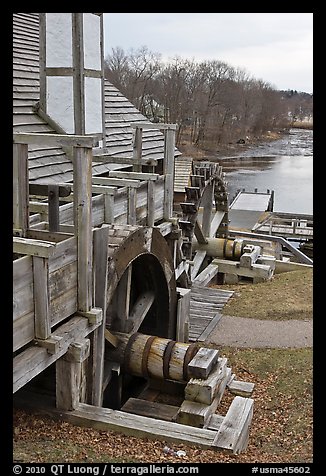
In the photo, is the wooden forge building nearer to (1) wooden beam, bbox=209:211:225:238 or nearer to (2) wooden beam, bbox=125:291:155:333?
(2) wooden beam, bbox=125:291:155:333

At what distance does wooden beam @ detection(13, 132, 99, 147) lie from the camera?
3.91 metres

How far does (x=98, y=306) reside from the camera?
4.98 metres

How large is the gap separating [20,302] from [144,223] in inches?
138

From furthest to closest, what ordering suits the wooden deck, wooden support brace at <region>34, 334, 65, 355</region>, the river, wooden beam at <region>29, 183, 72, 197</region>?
the river < the wooden deck < wooden beam at <region>29, 183, 72, 197</region> < wooden support brace at <region>34, 334, 65, 355</region>

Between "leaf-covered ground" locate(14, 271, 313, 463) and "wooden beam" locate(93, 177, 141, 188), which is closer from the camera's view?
"leaf-covered ground" locate(14, 271, 313, 463)

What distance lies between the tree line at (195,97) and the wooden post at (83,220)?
40.1 meters

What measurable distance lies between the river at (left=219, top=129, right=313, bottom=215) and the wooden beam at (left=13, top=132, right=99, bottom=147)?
2409 cm

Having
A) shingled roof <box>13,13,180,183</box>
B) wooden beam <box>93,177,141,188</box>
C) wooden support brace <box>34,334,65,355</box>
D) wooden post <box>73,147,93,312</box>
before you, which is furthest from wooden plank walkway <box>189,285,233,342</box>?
wooden support brace <box>34,334,65,355</box>

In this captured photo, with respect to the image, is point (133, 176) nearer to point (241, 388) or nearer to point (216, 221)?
point (241, 388)

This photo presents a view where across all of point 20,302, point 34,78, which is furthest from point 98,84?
point 20,302

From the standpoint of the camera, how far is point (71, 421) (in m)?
4.43

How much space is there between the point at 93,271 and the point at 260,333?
15.7ft

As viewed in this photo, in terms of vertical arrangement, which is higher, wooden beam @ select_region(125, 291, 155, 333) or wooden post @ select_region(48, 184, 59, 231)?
wooden post @ select_region(48, 184, 59, 231)
